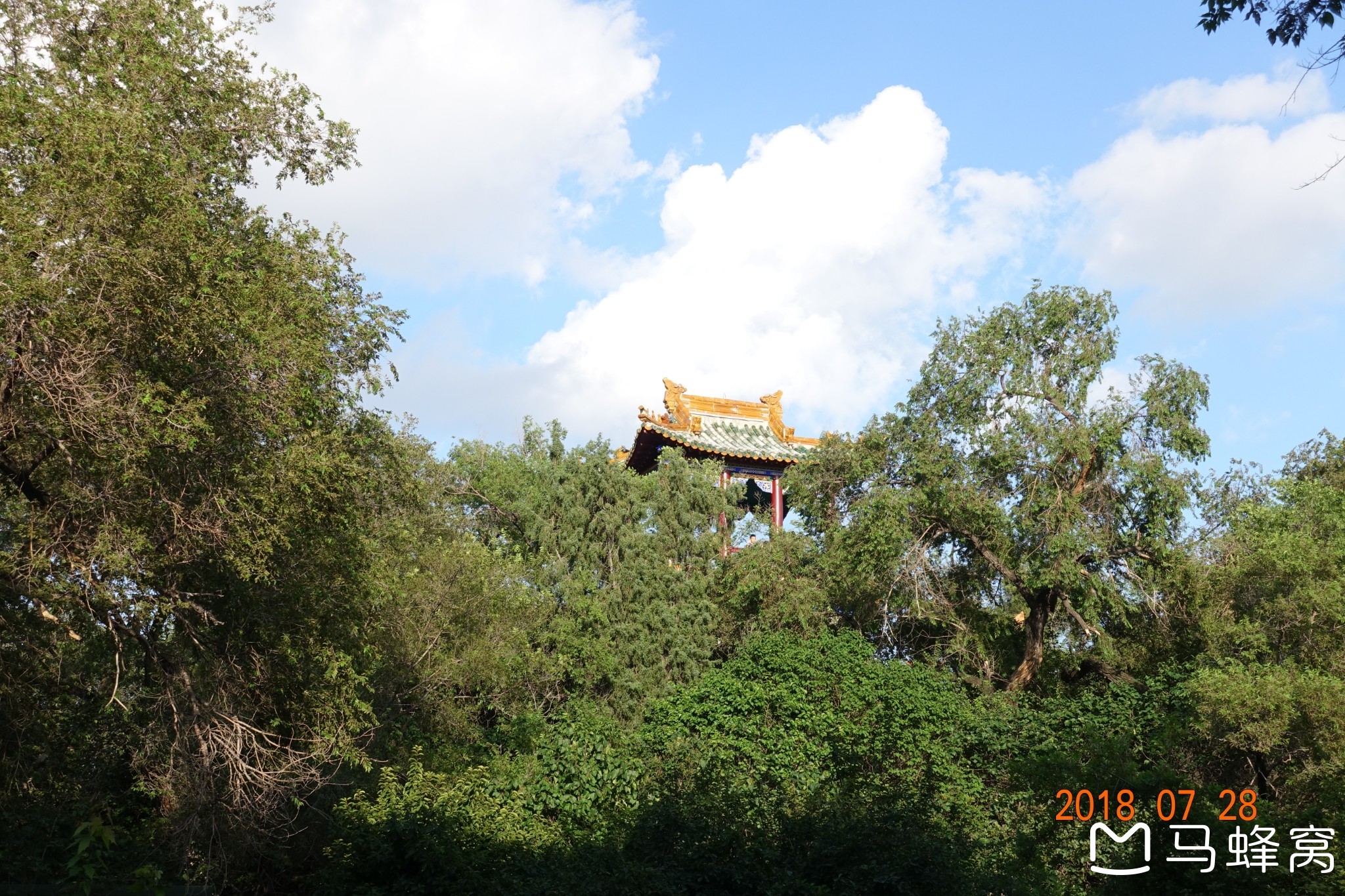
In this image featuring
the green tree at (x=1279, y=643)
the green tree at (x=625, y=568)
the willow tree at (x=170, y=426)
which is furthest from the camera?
the green tree at (x=625, y=568)

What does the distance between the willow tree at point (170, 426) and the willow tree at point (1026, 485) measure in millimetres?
8483

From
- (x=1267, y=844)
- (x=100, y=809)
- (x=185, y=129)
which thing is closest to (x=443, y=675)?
(x=100, y=809)

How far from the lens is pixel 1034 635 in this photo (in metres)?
16.5

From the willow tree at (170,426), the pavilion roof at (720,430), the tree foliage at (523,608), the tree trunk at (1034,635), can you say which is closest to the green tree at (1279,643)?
the tree foliage at (523,608)

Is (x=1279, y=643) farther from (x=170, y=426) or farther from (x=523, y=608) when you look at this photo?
(x=170, y=426)

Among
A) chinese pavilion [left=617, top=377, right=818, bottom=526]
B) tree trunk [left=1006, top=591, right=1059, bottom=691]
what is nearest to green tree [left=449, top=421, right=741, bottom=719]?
chinese pavilion [left=617, top=377, right=818, bottom=526]

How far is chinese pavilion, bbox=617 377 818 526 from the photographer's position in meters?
23.0

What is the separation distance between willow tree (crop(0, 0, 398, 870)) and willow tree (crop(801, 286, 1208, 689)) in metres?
8.48

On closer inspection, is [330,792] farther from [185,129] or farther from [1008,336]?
[1008,336]

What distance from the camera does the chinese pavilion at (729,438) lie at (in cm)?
2300

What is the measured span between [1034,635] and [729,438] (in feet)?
29.9

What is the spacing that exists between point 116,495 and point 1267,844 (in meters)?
9.15

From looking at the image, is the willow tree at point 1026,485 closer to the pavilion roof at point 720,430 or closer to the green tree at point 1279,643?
the green tree at point 1279,643

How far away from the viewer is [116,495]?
8.06 meters
